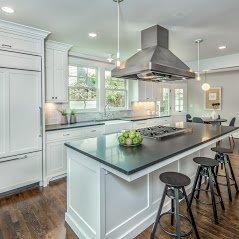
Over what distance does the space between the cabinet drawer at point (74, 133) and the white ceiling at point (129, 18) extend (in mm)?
1837

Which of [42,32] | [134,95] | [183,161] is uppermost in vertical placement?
[42,32]

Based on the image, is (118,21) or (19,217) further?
(118,21)

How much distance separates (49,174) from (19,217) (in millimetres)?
1094

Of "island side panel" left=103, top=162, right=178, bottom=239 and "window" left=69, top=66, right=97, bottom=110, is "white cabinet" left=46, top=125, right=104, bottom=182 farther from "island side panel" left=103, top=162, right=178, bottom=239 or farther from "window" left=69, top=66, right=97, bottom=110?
"island side panel" left=103, top=162, right=178, bottom=239

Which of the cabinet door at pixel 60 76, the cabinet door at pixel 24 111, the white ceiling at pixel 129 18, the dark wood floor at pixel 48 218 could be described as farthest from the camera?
the cabinet door at pixel 60 76

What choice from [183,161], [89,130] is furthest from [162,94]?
[183,161]

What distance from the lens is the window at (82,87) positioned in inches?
191

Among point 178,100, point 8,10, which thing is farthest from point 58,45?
point 178,100

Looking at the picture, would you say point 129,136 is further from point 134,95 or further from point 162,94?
point 162,94

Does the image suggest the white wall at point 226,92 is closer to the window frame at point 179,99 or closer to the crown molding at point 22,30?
the window frame at point 179,99

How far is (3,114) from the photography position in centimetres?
295

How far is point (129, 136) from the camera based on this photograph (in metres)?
2.25

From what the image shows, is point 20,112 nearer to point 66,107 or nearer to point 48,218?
point 66,107

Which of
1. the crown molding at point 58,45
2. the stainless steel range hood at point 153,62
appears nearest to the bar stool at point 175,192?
the stainless steel range hood at point 153,62
